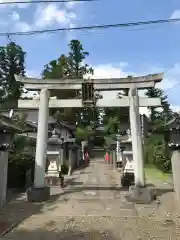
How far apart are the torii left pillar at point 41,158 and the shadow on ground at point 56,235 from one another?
389 centimetres

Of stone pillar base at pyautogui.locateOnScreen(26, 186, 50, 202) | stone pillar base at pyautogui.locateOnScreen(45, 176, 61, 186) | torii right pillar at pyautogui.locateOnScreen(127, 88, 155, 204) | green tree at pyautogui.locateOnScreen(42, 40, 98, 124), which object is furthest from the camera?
green tree at pyautogui.locateOnScreen(42, 40, 98, 124)

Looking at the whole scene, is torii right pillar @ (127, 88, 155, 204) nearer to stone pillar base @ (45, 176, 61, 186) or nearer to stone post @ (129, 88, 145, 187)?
stone post @ (129, 88, 145, 187)

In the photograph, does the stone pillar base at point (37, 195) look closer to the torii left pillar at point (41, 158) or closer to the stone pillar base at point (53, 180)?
the torii left pillar at point (41, 158)

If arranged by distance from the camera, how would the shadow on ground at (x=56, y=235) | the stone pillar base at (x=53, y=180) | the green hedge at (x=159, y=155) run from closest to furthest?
the shadow on ground at (x=56, y=235) < the stone pillar base at (x=53, y=180) < the green hedge at (x=159, y=155)

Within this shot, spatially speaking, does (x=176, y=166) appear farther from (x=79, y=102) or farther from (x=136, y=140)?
(x=79, y=102)

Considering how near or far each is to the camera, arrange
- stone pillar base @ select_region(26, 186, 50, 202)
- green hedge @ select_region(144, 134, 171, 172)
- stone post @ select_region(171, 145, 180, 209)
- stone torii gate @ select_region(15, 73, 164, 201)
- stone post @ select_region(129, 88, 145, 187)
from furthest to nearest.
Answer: green hedge @ select_region(144, 134, 171, 172)
stone torii gate @ select_region(15, 73, 164, 201)
stone post @ select_region(129, 88, 145, 187)
stone pillar base @ select_region(26, 186, 50, 202)
stone post @ select_region(171, 145, 180, 209)

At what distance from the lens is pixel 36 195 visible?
11078 millimetres

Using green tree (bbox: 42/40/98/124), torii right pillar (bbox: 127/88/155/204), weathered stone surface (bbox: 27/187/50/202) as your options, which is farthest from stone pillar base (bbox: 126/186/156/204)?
green tree (bbox: 42/40/98/124)

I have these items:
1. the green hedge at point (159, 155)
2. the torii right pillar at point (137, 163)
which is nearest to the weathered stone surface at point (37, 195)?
the torii right pillar at point (137, 163)

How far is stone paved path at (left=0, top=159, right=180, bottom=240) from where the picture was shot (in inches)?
271

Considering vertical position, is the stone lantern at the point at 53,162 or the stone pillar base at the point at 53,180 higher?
the stone lantern at the point at 53,162

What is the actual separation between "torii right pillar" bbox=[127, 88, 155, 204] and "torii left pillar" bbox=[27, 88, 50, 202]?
12.6ft

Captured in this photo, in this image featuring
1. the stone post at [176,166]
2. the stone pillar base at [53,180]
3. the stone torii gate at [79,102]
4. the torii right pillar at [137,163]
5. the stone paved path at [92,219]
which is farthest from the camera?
the stone pillar base at [53,180]

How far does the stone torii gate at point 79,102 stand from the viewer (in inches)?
452
